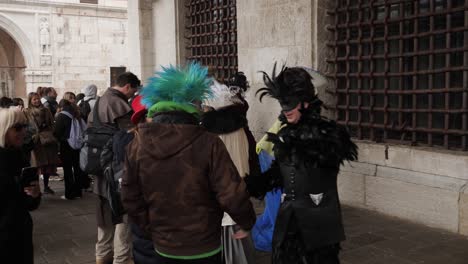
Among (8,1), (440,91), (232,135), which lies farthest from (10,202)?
(8,1)

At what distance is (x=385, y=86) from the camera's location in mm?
5422

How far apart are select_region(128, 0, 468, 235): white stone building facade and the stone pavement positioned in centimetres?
21

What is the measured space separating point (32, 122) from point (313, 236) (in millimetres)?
5263

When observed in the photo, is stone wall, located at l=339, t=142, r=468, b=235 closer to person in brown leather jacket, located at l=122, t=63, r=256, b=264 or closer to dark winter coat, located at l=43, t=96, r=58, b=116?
person in brown leather jacket, located at l=122, t=63, r=256, b=264

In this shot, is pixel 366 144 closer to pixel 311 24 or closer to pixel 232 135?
pixel 311 24

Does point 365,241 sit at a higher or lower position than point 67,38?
lower

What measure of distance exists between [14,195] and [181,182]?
106cm

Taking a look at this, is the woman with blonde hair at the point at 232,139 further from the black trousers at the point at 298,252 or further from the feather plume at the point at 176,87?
the feather plume at the point at 176,87

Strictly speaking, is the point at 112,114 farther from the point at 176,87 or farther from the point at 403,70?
the point at 403,70

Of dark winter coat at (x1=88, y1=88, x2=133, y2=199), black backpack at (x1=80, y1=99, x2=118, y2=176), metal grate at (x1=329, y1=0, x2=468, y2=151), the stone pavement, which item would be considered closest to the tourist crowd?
black backpack at (x1=80, y1=99, x2=118, y2=176)

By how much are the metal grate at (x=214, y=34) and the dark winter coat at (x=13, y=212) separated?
5203 millimetres

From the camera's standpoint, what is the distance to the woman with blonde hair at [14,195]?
8.25 feet

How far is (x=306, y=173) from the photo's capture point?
2596 millimetres

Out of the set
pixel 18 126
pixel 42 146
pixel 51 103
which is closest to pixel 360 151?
pixel 18 126
